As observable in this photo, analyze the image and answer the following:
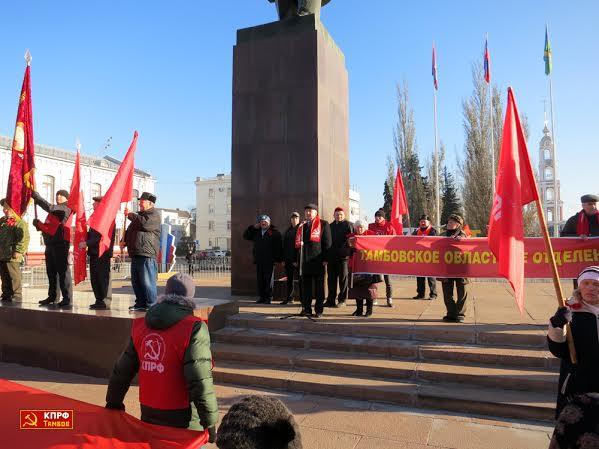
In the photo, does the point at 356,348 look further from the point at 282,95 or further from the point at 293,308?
the point at 282,95

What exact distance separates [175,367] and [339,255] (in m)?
5.38

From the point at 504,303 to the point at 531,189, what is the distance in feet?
17.2

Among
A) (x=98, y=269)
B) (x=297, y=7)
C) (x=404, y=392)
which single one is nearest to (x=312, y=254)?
(x=404, y=392)

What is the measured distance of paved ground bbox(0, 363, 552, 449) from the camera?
380 cm

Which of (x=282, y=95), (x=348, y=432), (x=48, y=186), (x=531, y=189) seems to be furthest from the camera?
(x=48, y=186)

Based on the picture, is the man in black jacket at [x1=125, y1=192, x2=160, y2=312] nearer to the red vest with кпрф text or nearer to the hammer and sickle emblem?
the hammer and sickle emblem

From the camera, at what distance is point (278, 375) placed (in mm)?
5379

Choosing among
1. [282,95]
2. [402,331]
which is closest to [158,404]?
[402,331]

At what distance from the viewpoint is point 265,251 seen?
8492 millimetres

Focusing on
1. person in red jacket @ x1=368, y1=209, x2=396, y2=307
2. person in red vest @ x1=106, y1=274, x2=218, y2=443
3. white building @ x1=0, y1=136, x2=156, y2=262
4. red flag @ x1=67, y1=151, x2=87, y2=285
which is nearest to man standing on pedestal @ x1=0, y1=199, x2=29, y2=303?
red flag @ x1=67, y1=151, x2=87, y2=285

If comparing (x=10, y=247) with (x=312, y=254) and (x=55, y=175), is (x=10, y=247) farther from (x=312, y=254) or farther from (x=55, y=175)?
(x=55, y=175)

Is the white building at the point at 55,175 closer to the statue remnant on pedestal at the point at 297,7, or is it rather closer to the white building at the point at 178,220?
the white building at the point at 178,220

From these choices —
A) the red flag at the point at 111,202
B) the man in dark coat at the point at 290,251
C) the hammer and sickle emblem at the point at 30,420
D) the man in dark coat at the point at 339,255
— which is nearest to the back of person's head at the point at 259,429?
the hammer and sickle emblem at the point at 30,420

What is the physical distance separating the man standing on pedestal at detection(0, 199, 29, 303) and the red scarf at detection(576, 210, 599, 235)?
29.5ft
